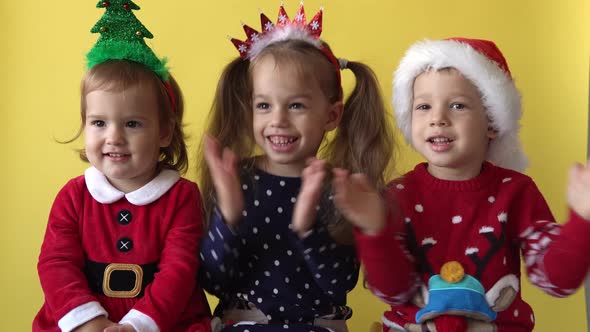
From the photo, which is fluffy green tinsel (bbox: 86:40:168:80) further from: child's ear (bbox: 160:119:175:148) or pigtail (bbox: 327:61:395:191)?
pigtail (bbox: 327:61:395:191)

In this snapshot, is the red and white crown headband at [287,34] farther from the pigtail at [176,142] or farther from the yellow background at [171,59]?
the yellow background at [171,59]

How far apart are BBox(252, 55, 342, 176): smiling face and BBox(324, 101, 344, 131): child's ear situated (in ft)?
0.12

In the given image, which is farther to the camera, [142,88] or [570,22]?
[570,22]

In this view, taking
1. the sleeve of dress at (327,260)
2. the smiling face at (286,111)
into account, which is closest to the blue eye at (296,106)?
the smiling face at (286,111)

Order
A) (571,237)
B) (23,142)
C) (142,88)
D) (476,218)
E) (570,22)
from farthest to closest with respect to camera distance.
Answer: (23,142) → (570,22) → (142,88) → (476,218) → (571,237)

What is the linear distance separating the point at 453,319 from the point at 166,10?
113 centimetres

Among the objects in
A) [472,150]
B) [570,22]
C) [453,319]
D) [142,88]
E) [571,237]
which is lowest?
[453,319]

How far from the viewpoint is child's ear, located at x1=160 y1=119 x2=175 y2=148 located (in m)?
1.50

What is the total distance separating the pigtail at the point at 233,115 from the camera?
59.5 inches

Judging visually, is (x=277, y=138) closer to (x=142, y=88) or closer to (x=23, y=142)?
(x=142, y=88)

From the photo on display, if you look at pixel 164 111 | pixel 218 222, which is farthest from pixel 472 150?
pixel 164 111

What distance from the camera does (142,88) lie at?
1434 millimetres

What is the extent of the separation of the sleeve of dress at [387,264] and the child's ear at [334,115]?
11.3 inches

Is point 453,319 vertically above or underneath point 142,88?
underneath
